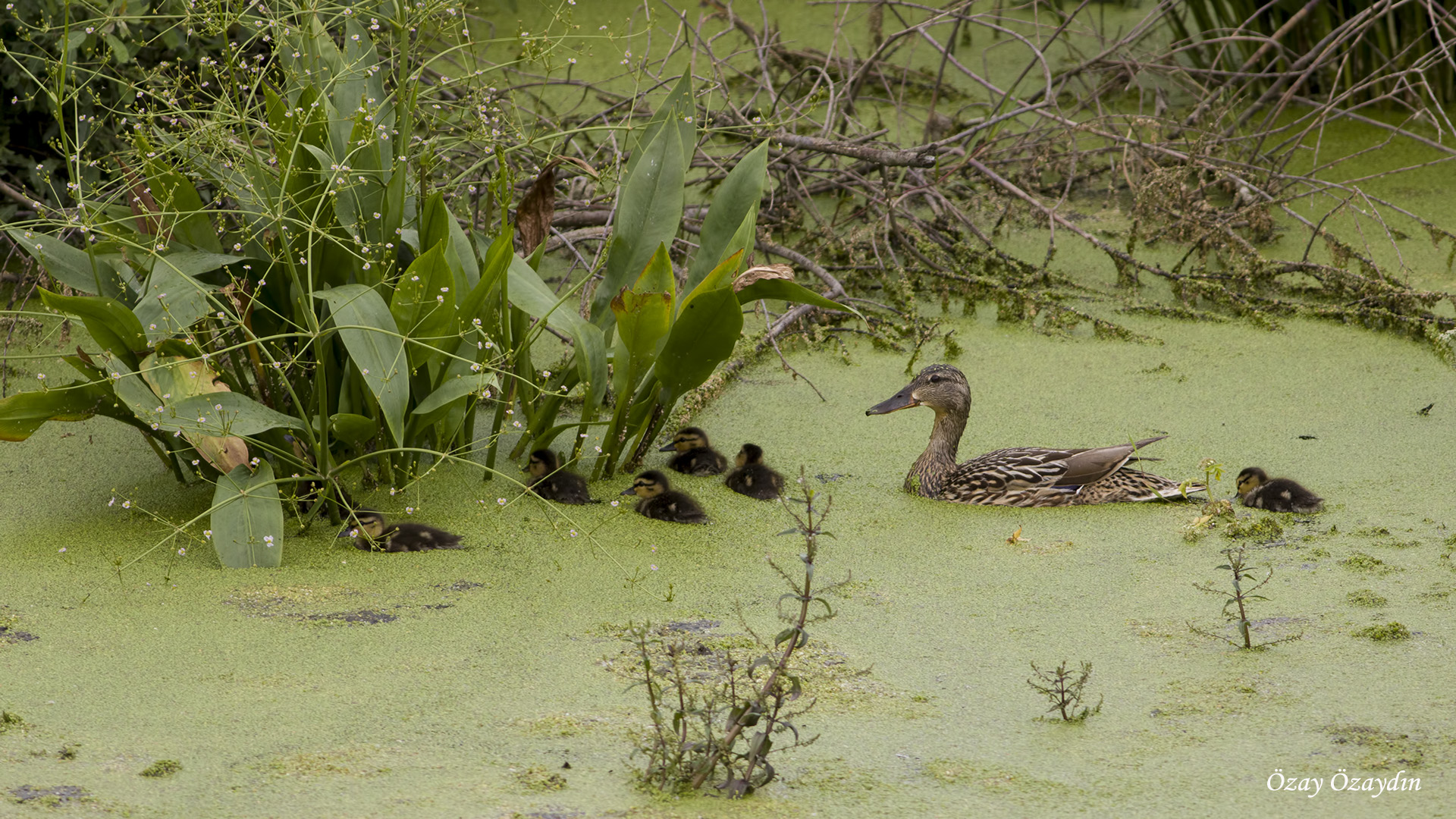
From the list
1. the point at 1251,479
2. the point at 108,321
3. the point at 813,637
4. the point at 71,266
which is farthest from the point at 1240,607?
the point at 71,266

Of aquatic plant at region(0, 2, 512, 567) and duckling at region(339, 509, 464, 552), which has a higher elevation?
aquatic plant at region(0, 2, 512, 567)

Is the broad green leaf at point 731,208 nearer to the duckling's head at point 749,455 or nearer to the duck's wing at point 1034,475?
the duckling's head at point 749,455

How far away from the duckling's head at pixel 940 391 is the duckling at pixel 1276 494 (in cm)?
95

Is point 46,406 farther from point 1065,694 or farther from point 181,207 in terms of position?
point 1065,694

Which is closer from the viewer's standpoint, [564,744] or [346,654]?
[564,744]

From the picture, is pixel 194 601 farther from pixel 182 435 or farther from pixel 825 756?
pixel 825 756

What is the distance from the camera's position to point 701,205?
634 cm

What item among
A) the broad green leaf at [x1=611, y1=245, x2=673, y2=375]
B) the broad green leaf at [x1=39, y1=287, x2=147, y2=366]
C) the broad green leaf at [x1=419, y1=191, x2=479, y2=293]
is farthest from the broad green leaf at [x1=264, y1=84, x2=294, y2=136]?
the broad green leaf at [x1=611, y1=245, x2=673, y2=375]

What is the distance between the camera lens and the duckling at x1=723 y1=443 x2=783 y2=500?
4414 mm

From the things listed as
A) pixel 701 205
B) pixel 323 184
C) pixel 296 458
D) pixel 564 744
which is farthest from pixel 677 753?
pixel 701 205

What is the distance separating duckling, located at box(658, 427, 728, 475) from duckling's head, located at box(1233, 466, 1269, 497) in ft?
5.30

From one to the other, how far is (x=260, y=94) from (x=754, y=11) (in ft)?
14.4

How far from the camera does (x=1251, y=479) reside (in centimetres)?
427

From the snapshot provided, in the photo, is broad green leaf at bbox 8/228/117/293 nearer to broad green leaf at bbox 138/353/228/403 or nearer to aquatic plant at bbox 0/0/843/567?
aquatic plant at bbox 0/0/843/567
